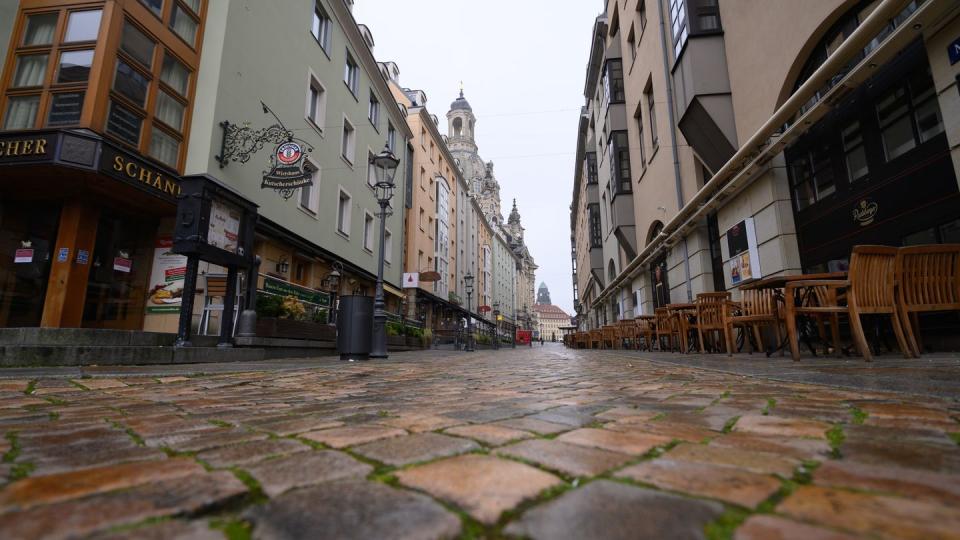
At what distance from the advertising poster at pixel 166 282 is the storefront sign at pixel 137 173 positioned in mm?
1318

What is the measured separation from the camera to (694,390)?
298 cm

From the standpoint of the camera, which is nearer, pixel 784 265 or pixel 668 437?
pixel 668 437

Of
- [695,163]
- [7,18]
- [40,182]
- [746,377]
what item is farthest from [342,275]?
[746,377]

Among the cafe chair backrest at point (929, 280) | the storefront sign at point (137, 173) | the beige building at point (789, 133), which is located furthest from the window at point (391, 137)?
the cafe chair backrest at point (929, 280)

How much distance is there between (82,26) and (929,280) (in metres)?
14.3

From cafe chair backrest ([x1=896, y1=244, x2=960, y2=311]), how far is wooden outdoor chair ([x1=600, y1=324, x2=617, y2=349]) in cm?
1366

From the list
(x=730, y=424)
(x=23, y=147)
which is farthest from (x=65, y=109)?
(x=730, y=424)

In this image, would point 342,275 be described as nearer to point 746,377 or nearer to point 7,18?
point 7,18

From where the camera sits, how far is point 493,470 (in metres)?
1.14

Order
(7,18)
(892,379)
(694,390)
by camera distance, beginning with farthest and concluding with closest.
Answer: (7,18) < (694,390) < (892,379)

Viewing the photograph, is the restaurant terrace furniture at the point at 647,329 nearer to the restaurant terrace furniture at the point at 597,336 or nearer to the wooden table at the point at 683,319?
the wooden table at the point at 683,319

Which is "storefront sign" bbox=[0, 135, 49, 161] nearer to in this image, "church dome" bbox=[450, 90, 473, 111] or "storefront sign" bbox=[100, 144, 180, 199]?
"storefront sign" bbox=[100, 144, 180, 199]

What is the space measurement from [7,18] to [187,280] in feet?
25.7

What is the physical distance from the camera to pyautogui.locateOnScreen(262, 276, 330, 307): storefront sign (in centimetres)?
1007
